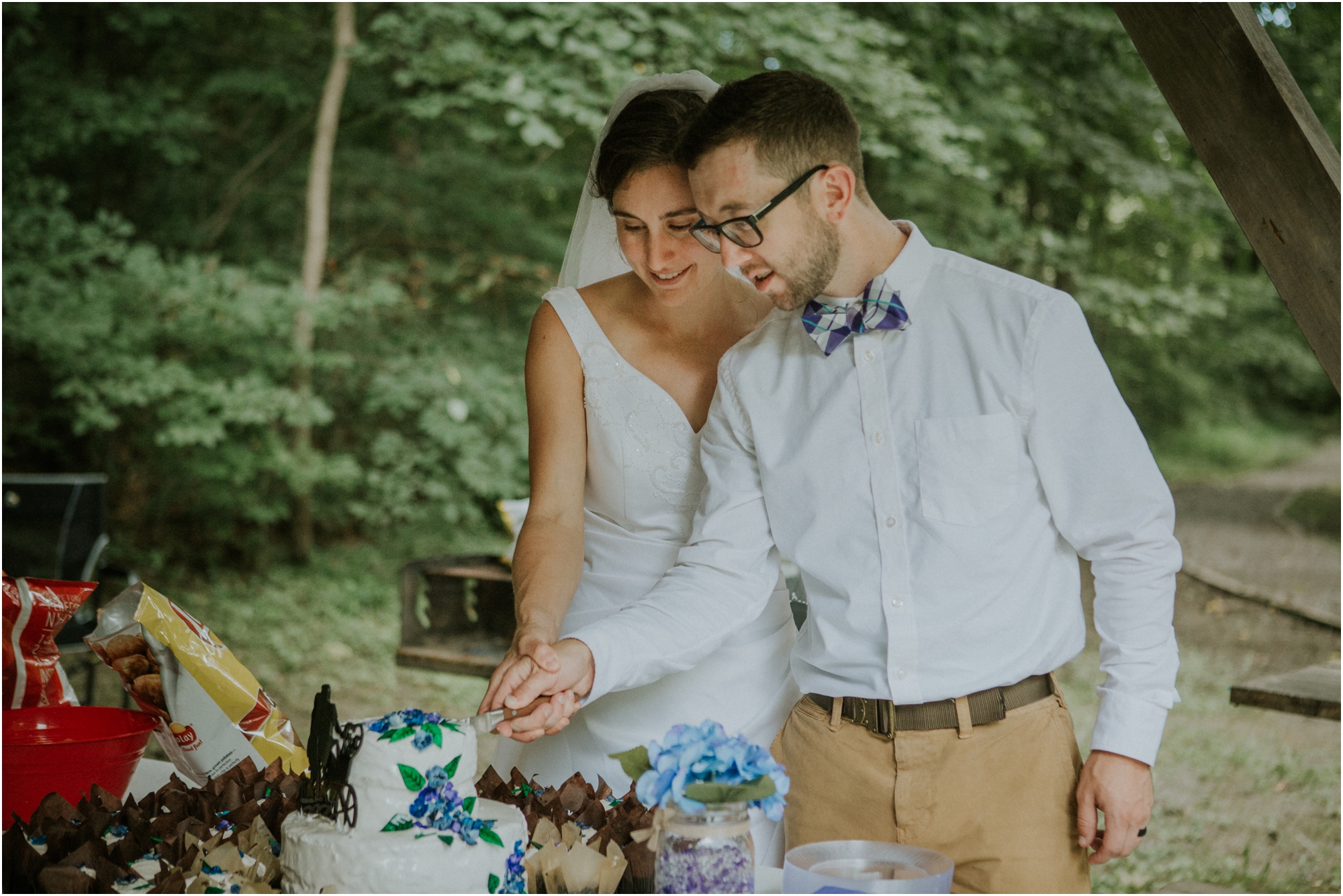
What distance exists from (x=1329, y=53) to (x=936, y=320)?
26.2 feet

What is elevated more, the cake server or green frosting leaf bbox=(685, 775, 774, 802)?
green frosting leaf bbox=(685, 775, 774, 802)

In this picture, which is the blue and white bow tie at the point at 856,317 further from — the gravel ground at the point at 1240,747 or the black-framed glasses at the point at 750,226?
the gravel ground at the point at 1240,747

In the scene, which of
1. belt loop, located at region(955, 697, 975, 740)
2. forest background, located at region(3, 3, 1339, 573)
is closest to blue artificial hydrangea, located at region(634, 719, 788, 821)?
belt loop, located at region(955, 697, 975, 740)

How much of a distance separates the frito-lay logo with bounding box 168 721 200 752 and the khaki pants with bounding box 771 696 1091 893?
3.46ft

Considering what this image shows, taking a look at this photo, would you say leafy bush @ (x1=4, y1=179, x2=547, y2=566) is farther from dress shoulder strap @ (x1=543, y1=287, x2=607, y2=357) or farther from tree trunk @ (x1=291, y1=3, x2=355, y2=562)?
dress shoulder strap @ (x1=543, y1=287, x2=607, y2=357)

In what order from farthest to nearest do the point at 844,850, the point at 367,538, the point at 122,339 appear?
the point at 367,538 < the point at 122,339 < the point at 844,850

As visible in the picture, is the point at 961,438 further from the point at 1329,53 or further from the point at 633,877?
the point at 1329,53

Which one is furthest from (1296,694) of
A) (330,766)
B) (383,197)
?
(383,197)

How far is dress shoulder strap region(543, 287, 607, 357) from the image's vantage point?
2332 millimetres

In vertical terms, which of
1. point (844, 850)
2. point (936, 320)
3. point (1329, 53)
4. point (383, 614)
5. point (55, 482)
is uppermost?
point (1329, 53)

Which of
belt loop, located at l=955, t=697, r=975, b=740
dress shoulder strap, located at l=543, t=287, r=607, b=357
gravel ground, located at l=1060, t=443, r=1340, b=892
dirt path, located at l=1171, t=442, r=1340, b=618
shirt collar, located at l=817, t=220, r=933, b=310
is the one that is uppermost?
shirt collar, located at l=817, t=220, r=933, b=310

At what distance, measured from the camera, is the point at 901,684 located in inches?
67.6

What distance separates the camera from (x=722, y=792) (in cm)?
121

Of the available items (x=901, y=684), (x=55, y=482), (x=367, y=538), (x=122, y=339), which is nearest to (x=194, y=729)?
(x=901, y=684)
